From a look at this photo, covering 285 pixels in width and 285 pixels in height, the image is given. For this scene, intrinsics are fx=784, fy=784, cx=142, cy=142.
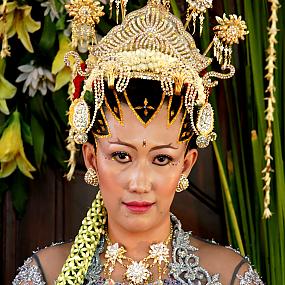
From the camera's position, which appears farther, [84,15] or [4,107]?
[4,107]

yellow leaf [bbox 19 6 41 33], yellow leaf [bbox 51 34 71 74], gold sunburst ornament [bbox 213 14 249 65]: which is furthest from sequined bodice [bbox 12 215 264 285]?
yellow leaf [bbox 19 6 41 33]

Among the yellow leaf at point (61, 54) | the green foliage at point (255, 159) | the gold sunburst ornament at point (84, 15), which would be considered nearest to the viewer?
the gold sunburst ornament at point (84, 15)

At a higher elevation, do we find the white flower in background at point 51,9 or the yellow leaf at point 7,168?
the white flower in background at point 51,9

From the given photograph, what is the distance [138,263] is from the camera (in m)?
1.73

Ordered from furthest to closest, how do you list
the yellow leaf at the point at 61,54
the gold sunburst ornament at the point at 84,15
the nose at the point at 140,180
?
the yellow leaf at the point at 61,54, the gold sunburst ornament at the point at 84,15, the nose at the point at 140,180

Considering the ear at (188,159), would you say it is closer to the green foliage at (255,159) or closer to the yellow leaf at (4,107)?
the green foliage at (255,159)

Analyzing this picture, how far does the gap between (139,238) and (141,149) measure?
223 mm

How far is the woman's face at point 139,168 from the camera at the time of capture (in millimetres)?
1634

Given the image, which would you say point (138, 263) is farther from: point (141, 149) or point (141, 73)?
point (141, 73)

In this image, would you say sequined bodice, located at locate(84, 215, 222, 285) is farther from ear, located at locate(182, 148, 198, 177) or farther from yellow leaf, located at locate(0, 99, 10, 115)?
yellow leaf, located at locate(0, 99, 10, 115)

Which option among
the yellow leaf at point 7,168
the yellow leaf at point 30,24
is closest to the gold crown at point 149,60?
the yellow leaf at point 30,24

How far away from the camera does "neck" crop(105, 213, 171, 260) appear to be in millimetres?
1734

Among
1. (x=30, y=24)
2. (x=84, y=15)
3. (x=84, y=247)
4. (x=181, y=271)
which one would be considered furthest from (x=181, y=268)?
(x=30, y=24)

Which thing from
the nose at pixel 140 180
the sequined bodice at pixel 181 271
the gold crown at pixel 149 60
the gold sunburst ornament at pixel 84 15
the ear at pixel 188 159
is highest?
the gold sunburst ornament at pixel 84 15
